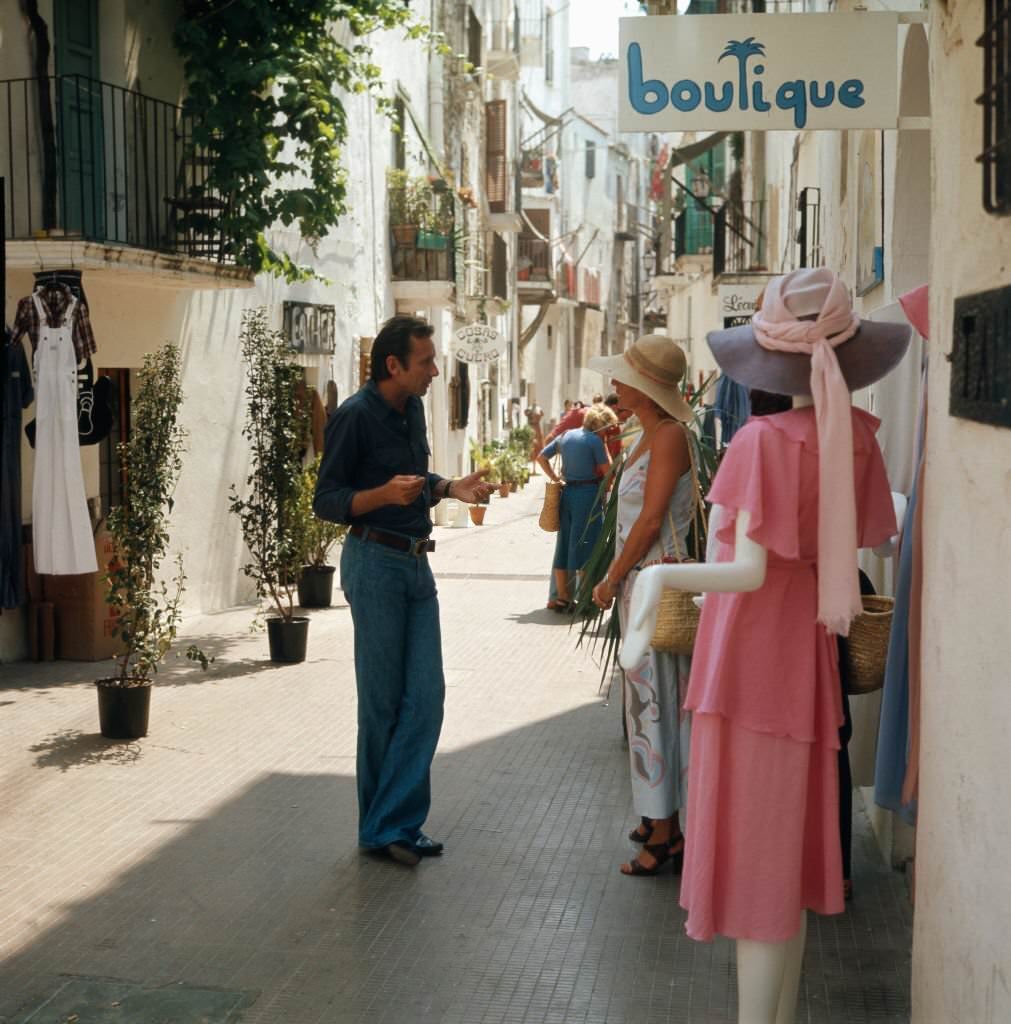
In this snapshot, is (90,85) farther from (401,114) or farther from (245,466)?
(401,114)

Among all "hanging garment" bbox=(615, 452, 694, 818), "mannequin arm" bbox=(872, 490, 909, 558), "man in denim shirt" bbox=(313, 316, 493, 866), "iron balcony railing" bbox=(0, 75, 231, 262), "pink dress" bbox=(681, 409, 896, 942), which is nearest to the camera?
"pink dress" bbox=(681, 409, 896, 942)

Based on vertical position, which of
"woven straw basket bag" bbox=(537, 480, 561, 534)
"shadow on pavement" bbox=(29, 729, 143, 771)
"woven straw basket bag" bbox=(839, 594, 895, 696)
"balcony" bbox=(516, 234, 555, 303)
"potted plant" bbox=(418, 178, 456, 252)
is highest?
"balcony" bbox=(516, 234, 555, 303)

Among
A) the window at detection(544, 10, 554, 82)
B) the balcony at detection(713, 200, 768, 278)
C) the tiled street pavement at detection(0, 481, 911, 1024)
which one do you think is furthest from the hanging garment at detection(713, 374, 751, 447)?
the window at detection(544, 10, 554, 82)

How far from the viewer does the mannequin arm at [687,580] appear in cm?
367

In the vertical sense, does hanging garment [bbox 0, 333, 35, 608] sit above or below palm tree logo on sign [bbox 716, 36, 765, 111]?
below

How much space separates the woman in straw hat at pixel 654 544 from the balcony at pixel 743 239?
15.1 metres

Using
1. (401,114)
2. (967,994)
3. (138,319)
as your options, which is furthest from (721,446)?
(401,114)

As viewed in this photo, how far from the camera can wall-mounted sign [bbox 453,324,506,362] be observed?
23.3 metres

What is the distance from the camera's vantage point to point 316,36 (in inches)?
507

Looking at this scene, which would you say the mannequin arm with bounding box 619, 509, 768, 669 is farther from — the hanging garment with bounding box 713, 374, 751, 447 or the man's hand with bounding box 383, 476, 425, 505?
the hanging garment with bounding box 713, 374, 751, 447

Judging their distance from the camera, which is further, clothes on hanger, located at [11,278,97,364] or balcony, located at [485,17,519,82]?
balcony, located at [485,17,519,82]

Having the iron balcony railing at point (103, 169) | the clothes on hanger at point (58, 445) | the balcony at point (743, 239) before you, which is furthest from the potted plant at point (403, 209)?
the clothes on hanger at point (58, 445)

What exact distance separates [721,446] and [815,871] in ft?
12.9

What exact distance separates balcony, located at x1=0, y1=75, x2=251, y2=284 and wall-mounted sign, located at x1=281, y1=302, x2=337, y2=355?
2.13 meters
